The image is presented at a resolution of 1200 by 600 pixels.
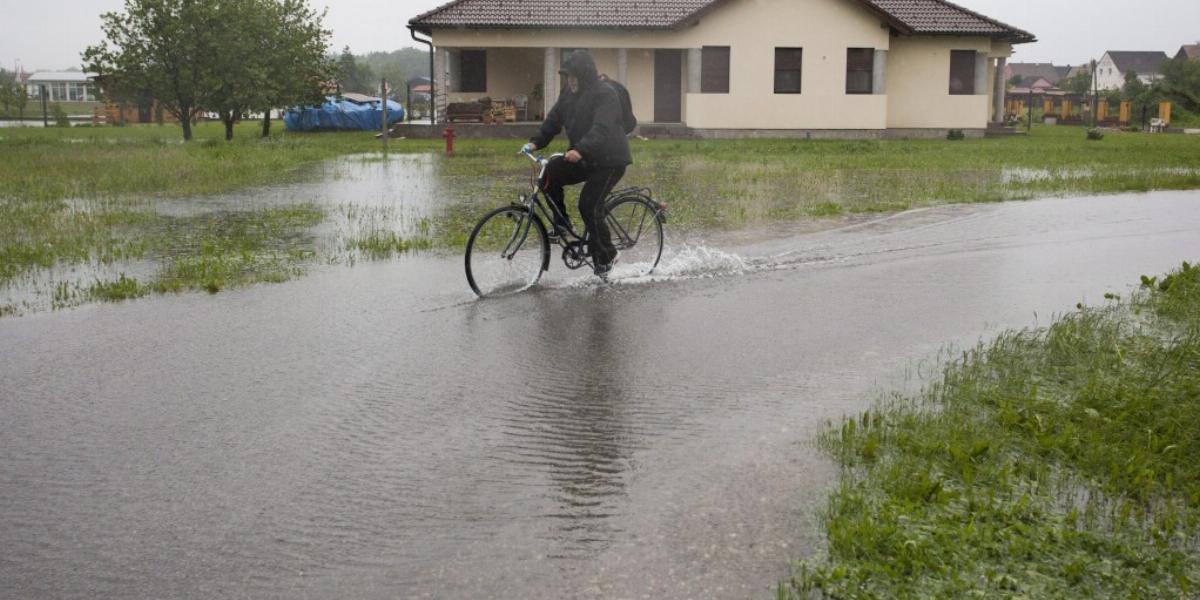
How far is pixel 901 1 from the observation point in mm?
39562

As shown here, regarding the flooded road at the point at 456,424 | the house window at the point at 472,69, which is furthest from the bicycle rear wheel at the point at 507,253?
the house window at the point at 472,69

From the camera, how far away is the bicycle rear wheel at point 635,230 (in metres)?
10.5

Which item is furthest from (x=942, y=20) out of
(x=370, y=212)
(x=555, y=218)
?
(x=555, y=218)

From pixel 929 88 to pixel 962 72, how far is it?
122cm

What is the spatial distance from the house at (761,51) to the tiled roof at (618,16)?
0.05 metres

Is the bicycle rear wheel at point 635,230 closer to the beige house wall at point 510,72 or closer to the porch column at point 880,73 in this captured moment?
the porch column at point 880,73

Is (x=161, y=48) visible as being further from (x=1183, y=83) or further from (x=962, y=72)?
(x=1183, y=83)

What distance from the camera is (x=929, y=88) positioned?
128ft

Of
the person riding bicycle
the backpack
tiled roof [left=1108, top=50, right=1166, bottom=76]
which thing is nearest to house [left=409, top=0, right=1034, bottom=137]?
the backpack

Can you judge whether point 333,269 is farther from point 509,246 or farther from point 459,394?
point 459,394

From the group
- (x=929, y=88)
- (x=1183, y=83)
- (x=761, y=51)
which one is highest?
(x=1183, y=83)

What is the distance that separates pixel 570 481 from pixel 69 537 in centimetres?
199

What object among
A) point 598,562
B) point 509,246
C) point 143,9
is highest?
point 143,9

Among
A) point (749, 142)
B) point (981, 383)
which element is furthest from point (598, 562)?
point (749, 142)
